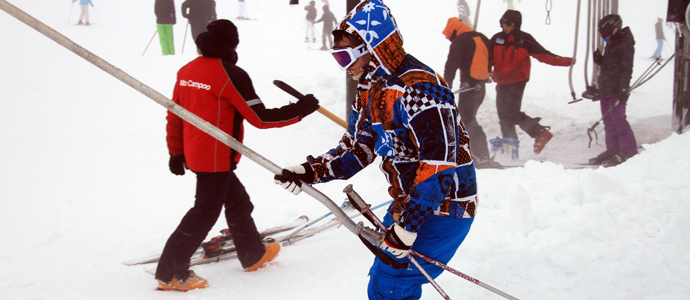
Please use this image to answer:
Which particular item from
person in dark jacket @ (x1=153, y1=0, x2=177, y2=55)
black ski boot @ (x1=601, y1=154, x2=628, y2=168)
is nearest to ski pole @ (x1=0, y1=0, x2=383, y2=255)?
black ski boot @ (x1=601, y1=154, x2=628, y2=168)

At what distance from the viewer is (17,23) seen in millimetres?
8266

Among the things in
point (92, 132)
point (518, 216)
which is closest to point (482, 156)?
point (518, 216)

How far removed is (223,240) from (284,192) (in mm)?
1491

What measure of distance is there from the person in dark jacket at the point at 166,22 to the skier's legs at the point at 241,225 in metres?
6.59

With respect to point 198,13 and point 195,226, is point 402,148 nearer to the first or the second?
point 195,226

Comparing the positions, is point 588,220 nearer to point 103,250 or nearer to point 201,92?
point 201,92

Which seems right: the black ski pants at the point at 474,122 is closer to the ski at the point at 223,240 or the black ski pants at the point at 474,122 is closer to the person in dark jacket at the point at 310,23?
the ski at the point at 223,240

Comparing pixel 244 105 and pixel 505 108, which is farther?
pixel 505 108

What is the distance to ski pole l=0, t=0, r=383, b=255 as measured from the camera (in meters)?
1.59

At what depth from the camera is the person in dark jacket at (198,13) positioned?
27.5 feet

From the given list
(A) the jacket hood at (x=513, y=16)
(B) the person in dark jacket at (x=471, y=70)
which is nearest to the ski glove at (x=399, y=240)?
(B) the person in dark jacket at (x=471, y=70)

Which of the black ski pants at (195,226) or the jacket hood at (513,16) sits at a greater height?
the jacket hood at (513,16)

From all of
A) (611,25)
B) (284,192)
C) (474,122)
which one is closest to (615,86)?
(611,25)

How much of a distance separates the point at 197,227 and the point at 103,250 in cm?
132
